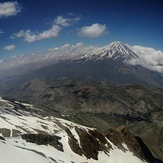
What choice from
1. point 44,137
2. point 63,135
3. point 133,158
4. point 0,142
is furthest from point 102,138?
point 0,142

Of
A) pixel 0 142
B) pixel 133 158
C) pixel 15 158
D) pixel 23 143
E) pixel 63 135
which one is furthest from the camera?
pixel 133 158

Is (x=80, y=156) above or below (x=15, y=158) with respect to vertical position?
below

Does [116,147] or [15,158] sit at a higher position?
[15,158]

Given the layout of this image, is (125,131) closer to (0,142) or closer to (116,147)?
(116,147)

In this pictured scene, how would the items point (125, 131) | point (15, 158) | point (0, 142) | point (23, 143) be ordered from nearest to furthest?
point (15, 158), point (0, 142), point (23, 143), point (125, 131)

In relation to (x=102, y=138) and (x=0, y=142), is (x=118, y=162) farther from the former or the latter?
(x=0, y=142)

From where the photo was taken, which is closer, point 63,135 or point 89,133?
point 63,135

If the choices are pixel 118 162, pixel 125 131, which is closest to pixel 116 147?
pixel 118 162

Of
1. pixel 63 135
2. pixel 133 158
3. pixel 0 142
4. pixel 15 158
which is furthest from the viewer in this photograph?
pixel 133 158

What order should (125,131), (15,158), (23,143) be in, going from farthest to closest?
1. (125,131)
2. (23,143)
3. (15,158)
